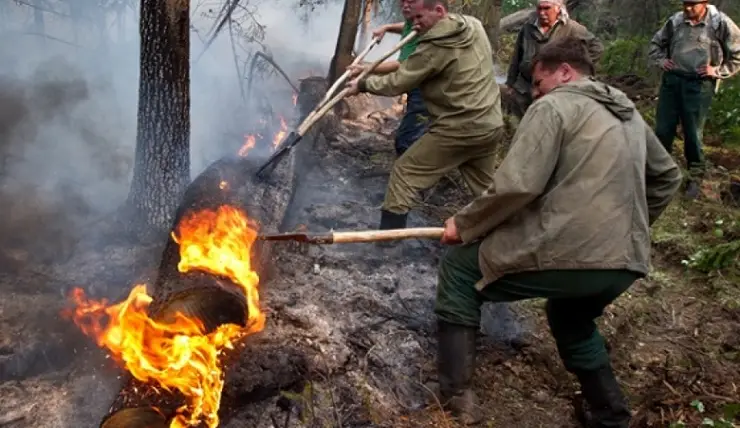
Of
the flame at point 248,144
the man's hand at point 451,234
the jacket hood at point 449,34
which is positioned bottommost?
the flame at point 248,144

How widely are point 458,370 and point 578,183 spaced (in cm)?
142

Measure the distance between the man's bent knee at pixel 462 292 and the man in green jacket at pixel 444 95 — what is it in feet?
5.49

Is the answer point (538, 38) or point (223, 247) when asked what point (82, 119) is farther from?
point (538, 38)

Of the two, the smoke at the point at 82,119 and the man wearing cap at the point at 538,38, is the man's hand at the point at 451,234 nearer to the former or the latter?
the man wearing cap at the point at 538,38

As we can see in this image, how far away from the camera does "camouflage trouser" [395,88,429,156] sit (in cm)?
653

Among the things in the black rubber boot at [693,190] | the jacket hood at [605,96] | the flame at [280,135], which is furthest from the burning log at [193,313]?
the black rubber boot at [693,190]

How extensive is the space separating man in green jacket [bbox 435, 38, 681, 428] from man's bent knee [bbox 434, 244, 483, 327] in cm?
2

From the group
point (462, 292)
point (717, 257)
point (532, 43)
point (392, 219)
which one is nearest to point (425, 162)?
point (392, 219)

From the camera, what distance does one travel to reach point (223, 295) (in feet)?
12.5

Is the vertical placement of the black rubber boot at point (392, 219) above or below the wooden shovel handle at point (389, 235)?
below

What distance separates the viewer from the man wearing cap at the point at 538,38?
233 inches

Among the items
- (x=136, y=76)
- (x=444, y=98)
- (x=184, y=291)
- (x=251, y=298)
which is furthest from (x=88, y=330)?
(x=136, y=76)

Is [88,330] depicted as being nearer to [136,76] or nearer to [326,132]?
[326,132]

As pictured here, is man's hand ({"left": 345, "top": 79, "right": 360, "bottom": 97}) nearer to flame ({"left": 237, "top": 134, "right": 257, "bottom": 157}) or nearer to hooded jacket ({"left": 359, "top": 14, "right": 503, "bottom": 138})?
hooded jacket ({"left": 359, "top": 14, "right": 503, "bottom": 138})
